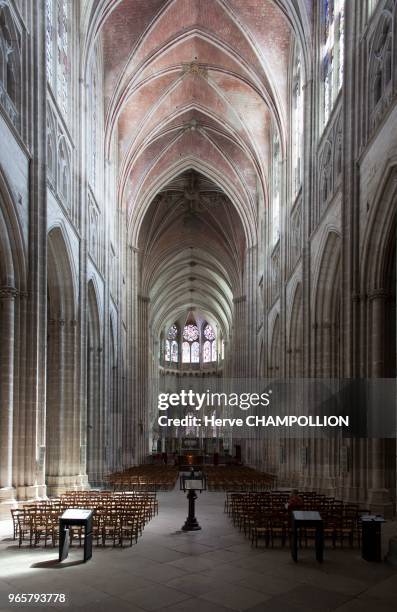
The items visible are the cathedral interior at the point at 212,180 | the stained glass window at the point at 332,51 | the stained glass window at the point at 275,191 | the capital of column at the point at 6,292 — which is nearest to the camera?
the capital of column at the point at 6,292

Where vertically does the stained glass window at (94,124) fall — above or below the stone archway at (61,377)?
above

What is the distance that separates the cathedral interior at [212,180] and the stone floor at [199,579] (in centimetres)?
41

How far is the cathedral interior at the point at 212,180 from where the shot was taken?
56.8 feet

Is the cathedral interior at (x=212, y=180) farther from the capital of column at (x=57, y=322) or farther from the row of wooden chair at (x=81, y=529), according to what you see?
the row of wooden chair at (x=81, y=529)

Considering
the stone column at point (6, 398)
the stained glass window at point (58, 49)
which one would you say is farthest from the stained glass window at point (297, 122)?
the stone column at point (6, 398)

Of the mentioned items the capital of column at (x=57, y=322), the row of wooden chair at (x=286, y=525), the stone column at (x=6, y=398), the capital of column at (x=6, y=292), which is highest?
the capital of column at (x=6, y=292)

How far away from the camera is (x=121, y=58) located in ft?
110

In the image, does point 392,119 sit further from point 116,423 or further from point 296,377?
point 116,423

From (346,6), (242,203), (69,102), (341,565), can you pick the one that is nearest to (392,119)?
(346,6)

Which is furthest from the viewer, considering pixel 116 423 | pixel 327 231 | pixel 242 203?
pixel 242 203

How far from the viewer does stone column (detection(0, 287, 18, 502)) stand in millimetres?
16469

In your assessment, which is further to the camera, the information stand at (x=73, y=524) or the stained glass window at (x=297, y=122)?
the stained glass window at (x=297, y=122)

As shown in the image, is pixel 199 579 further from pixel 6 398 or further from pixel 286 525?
pixel 6 398

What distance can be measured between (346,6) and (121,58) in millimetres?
16633
